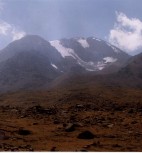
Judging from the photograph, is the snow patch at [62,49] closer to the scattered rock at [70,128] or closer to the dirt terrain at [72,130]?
the dirt terrain at [72,130]

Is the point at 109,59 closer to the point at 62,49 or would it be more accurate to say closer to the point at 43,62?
the point at 62,49

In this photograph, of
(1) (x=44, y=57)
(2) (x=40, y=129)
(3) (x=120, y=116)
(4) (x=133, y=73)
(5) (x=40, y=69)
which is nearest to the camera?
(2) (x=40, y=129)

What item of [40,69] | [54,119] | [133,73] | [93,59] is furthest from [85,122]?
[93,59]

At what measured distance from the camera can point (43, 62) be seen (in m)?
151

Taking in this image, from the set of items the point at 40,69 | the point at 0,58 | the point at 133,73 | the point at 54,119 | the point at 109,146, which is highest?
the point at 0,58

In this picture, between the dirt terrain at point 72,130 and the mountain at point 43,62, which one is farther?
the mountain at point 43,62

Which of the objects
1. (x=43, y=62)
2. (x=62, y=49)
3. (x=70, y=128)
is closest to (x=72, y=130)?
(x=70, y=128)

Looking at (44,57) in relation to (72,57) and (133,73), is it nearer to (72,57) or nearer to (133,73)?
(72,57)

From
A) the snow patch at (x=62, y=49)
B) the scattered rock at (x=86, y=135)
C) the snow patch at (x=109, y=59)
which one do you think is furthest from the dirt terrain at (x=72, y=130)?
the snow patch at (x=109, y=59)

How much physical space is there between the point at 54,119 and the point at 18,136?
18.7 feet

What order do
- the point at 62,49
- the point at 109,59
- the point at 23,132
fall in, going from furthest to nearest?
the point at 109,59 < the point at 62,49 < the point at 23,132

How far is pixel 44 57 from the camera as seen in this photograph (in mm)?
161375

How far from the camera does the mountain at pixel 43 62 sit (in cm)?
11900

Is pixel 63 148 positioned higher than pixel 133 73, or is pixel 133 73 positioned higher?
pixel 133 73
